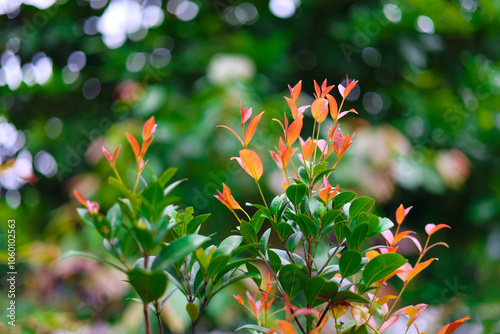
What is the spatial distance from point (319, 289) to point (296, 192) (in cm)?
4

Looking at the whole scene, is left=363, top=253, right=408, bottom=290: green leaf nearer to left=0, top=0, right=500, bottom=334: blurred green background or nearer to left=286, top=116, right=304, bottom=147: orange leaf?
left=286, top=116, right=304, bottom=147: orange leaf

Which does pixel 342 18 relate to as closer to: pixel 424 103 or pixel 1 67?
pixel 424 103

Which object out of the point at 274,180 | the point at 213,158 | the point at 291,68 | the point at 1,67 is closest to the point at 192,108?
the point at 213,158

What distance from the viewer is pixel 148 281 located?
4.9 inches

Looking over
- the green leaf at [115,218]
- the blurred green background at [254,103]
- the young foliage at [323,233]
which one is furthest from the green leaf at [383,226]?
the blurred green background at [254,103]

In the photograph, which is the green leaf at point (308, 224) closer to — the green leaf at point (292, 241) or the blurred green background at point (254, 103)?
the green leaf at point (292, 241)

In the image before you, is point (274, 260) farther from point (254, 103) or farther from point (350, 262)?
point (254, 103)

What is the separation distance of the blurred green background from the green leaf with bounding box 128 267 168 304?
0.72 meters

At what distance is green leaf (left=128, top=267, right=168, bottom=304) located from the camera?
12cm

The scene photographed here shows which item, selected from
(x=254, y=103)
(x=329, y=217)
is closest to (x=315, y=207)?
(x=329, y=217)

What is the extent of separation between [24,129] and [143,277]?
4.61 feet

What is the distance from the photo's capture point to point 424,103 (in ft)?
3.94

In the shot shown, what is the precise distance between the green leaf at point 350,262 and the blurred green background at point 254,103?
70cm

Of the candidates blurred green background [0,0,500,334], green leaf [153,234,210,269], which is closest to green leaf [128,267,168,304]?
green leaf [153,234,210,269]
